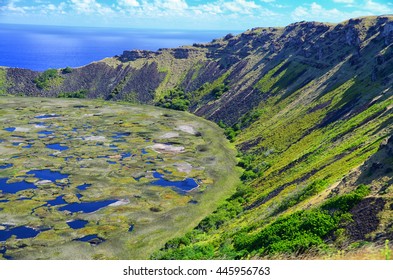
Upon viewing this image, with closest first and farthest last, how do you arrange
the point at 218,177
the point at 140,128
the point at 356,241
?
the point at 356,241 → the point at 218,177 → the point at 140,128

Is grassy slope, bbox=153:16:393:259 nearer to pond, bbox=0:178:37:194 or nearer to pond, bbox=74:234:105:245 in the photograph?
pond, bbox=74:234:105:245

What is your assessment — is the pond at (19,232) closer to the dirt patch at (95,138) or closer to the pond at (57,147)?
the pond at (57,147)

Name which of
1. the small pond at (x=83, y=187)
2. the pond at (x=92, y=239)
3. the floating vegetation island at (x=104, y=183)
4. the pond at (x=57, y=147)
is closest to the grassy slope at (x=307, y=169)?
the floating vegetation island at (x=104, y=183)

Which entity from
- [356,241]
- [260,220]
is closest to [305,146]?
[260,220]

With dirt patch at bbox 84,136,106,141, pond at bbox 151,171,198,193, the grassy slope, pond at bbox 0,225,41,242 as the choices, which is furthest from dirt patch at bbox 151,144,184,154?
pond at bbox 0,225,41,242

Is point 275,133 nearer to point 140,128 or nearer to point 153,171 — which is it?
point 153,171
